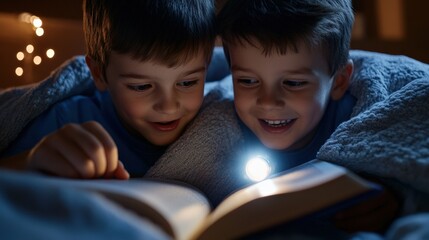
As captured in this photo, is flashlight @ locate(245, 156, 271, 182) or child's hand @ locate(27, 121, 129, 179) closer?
child's hand @ locate(27, 121, 129, 179)

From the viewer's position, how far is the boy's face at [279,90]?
885 mm

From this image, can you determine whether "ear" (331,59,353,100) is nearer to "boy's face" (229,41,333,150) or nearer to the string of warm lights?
"boy's face" (229,41,333,150)

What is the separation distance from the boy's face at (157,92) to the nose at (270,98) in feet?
0.36

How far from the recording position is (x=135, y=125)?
3.24 ft

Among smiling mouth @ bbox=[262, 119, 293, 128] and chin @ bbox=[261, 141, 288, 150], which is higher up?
smiling mouth @ bbox=[262, 119, 293, 128]

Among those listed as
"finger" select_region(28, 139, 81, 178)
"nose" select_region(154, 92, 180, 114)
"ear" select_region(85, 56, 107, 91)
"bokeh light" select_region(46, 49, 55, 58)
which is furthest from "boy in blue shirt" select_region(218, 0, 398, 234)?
"bokeh light" select_region(46, 49, 55, 58)

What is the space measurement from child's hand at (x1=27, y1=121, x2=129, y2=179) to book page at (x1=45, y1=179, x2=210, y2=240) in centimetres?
5

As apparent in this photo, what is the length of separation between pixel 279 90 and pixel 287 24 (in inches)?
4.4

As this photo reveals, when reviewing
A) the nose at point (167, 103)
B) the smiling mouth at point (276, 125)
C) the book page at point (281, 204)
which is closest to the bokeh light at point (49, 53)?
the nose at point (167, 103)

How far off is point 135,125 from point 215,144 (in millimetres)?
181

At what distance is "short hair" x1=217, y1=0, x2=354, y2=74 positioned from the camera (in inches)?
34.3

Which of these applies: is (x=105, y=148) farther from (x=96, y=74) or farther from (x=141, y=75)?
(x=96, y=74)

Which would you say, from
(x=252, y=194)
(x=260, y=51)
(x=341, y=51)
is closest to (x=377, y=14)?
(x=341, y=51)

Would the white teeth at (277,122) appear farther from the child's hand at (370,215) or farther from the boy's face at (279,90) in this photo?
the child's hand at (370,215)
